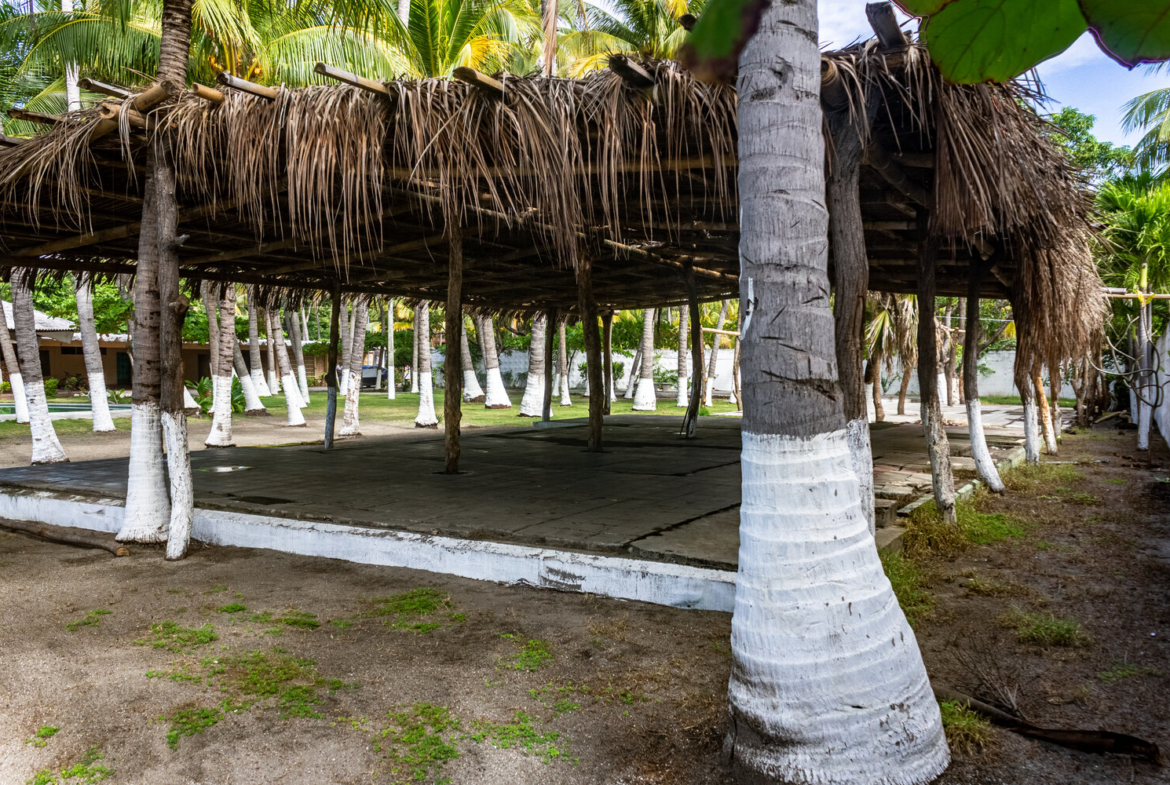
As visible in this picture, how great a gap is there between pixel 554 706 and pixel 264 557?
10.8 feet

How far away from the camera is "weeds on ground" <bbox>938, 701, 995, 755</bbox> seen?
2773mm

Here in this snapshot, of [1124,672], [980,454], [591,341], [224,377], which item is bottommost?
[1124,672]

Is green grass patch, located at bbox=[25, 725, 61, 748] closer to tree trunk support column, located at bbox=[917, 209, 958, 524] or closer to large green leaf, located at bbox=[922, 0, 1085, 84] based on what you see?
large green leaf, located at bbox=[922, 0, 1085, 84]

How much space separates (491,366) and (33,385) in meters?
13.2

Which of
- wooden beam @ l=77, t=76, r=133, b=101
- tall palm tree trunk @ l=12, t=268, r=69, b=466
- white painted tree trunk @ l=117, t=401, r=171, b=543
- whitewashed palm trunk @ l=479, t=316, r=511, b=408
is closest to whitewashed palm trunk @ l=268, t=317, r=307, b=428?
whitewashed palm trunk @ l=479, t=316, r=511, b=408

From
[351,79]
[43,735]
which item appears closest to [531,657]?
[43,735]

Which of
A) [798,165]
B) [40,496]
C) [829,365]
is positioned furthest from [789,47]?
[40,496]


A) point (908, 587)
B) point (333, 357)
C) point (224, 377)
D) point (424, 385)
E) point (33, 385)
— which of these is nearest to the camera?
point (908, 587)

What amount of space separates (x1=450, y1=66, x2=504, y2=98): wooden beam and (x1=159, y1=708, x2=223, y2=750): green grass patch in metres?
3.61

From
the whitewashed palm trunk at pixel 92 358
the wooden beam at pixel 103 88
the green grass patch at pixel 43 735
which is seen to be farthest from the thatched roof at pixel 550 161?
the whitewashed palm trunk at pixel 92 358

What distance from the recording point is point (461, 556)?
4980 millimetres

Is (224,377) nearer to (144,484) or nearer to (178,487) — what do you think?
(144,484)

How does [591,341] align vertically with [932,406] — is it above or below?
above

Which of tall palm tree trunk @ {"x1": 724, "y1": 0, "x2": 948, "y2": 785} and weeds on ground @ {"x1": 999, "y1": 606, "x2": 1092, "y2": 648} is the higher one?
tall palm tree trunk @ {"x1": 724, "y1": 0, "x2": 948, "y2": 785}
